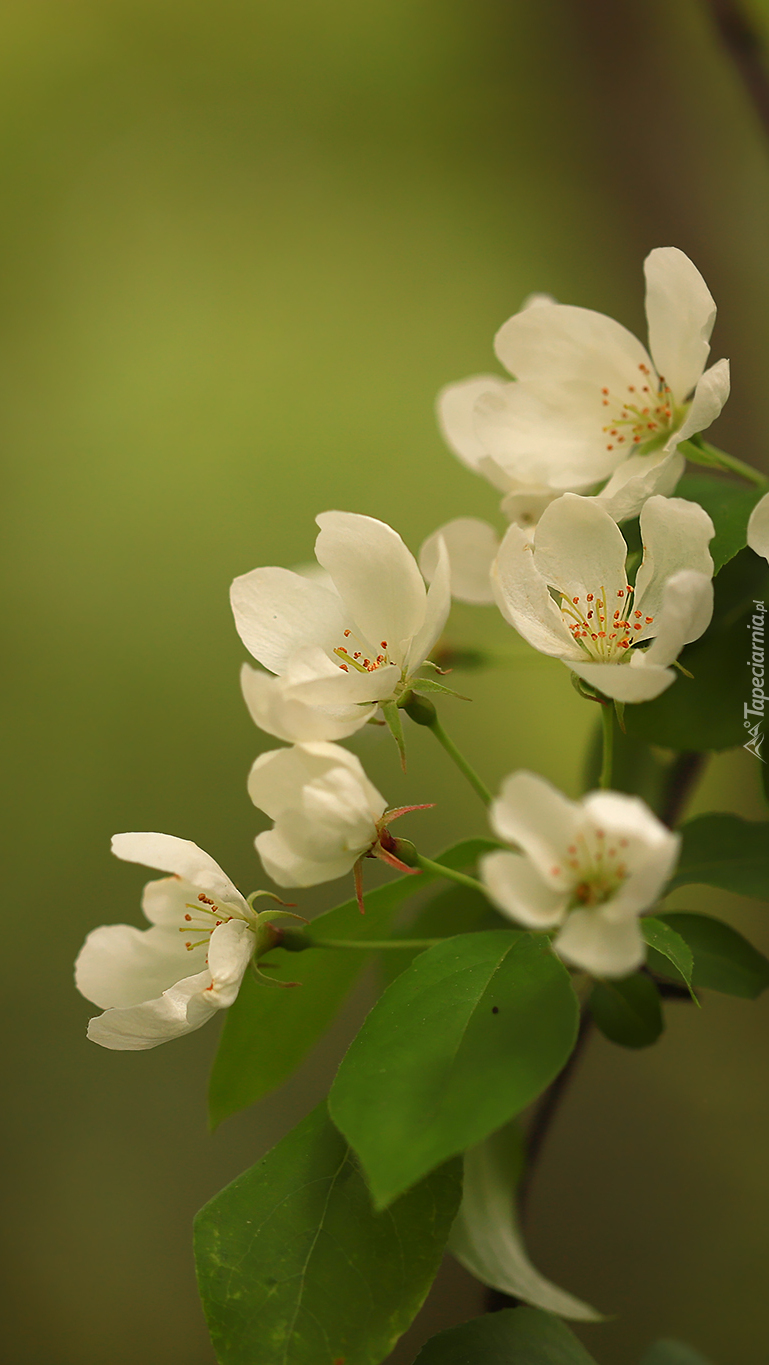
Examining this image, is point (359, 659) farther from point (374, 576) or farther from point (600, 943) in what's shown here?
point (600, 943)

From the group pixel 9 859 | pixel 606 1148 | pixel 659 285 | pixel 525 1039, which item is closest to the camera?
pixel 525 1039

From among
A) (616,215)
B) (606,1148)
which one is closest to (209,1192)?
(606,1148)

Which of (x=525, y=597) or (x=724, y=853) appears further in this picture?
(x=724, y=853)

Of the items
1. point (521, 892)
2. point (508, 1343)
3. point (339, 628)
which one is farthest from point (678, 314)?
point (508, 1343)

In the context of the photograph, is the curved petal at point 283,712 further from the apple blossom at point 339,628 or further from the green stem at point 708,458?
the green stem at point 708,458

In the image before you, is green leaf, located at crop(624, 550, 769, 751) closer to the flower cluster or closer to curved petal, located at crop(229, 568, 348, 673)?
the flower cluster

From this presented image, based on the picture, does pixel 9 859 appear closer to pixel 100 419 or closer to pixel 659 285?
pixel 100 419
